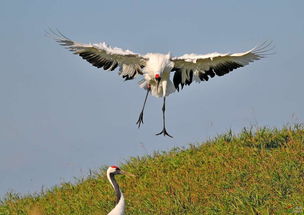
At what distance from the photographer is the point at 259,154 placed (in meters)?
10.3


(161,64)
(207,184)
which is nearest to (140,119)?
(161,64)

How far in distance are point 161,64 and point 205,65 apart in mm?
939

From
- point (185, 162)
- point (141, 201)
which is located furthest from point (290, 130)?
point (141, 201)

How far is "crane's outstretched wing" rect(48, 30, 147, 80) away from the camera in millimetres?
12638

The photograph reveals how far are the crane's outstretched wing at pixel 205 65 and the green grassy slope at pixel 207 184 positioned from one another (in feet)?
5.95

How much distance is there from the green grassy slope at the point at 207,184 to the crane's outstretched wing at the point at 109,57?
2531 mm

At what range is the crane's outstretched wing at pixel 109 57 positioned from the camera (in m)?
12.6

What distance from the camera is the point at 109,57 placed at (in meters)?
13.1

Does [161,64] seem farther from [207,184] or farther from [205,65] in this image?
[207,184]

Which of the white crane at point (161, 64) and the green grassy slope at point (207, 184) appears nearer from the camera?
the green grassy slope at point (207, 184)

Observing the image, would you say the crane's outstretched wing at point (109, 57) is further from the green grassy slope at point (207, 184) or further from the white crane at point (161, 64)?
the green grassy slope at point (207, 184)

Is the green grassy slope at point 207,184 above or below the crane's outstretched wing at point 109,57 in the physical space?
below

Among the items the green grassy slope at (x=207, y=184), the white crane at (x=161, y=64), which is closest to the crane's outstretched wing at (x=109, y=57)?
the white crane at (x=161, y=64)

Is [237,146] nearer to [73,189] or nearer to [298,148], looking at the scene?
[298,148]
